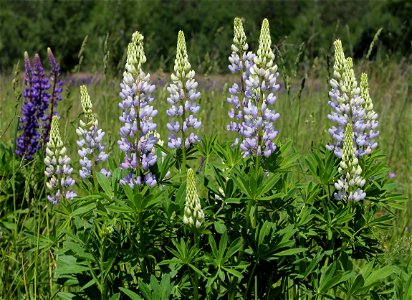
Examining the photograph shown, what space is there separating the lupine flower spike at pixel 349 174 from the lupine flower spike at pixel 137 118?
0.61 metres

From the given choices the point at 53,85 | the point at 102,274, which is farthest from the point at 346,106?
the point at 53,85

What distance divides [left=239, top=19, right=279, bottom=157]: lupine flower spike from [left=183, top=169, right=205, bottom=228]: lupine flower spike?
0.32 m

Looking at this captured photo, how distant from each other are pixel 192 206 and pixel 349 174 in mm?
588

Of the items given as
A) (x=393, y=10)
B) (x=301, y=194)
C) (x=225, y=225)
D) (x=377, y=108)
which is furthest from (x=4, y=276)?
(x=393, y=10)

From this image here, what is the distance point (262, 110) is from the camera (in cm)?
197

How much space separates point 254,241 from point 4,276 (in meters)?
1.24

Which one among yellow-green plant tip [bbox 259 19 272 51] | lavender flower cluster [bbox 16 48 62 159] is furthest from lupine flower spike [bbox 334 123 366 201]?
lavender flower cluster [bbox 16 48 62 159]

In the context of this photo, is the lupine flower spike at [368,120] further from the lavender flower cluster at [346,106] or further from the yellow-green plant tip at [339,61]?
the yellow-green plant tip at [339,61]

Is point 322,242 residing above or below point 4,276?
above

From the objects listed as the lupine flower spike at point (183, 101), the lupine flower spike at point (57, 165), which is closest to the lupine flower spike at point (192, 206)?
the lupine flower spike at point (183, 101)

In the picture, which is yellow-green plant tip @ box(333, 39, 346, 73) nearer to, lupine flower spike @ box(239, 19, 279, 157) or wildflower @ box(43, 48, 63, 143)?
lupine flower spike @ box(239, 19, 279, 157)

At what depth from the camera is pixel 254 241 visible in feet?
6.25

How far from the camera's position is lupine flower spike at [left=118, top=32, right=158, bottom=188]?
1952 mm

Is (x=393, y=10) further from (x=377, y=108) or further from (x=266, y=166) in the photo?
(x=266, y=166)
